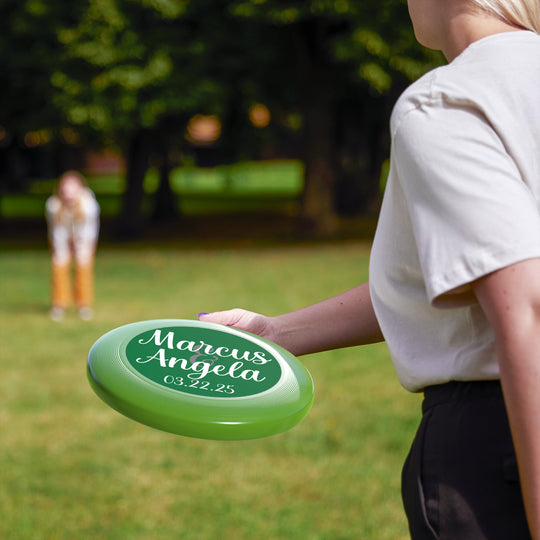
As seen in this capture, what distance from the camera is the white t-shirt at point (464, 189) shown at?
1.17 meters

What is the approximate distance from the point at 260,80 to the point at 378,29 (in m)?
4.46

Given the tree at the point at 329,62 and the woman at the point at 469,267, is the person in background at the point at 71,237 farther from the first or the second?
the woman at the point at 469,267

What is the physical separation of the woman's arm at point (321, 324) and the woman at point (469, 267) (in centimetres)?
23

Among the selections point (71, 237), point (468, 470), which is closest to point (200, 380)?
point (468, 470)

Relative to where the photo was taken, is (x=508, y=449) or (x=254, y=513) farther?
(x=254, y=513)

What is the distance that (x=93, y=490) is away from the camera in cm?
494

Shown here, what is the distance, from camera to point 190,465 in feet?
17.5

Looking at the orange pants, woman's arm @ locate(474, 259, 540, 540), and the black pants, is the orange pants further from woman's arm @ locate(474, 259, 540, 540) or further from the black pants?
woman's arm @ locate(474, 259, 540, 540)

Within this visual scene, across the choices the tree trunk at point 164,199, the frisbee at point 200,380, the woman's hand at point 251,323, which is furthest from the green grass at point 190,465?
the tree trunk at point 164,199

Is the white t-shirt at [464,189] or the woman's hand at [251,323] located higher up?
the white t-shirt at [464,189]

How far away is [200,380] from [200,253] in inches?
692

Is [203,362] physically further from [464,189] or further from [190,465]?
[190,465]

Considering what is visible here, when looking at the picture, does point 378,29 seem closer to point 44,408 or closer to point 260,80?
point 260,80

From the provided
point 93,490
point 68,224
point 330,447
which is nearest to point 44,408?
point 93,490
